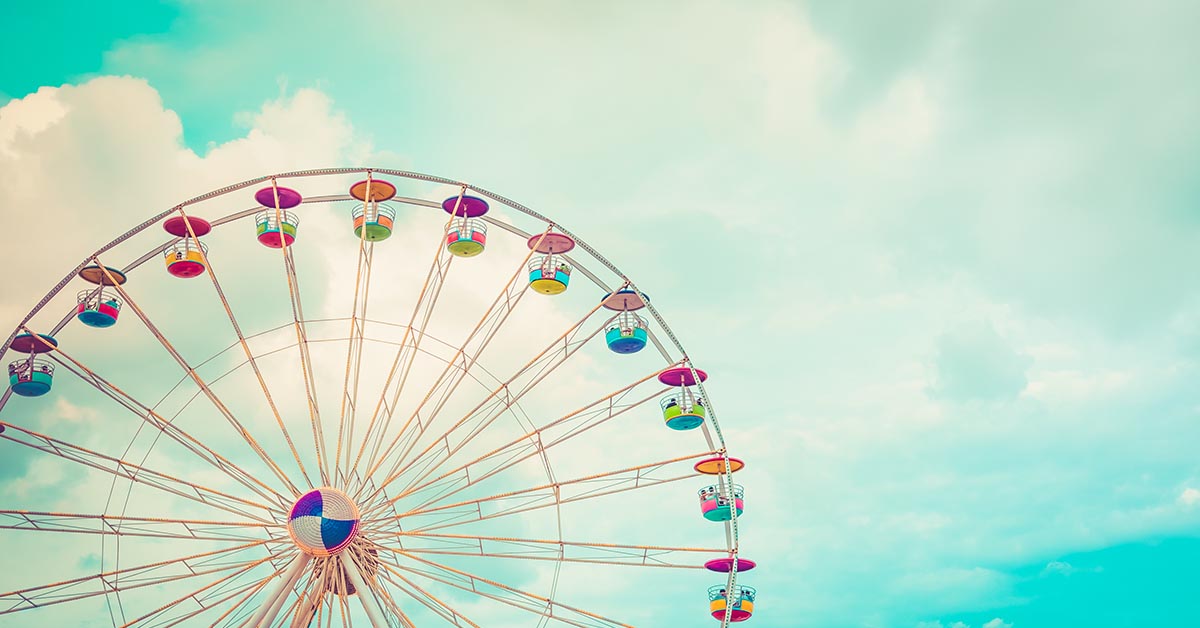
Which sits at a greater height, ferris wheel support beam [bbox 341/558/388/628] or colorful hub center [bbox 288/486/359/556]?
colorful hub center [bbox 288/486/359/556]

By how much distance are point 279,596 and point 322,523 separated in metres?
1.65

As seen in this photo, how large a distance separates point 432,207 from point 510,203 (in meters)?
2.26

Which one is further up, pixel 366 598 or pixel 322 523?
pixel 322 523

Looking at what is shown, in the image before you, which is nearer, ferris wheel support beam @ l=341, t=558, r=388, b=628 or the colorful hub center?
ferris wheel support beam @ l=341, t=558, r=388, b=628

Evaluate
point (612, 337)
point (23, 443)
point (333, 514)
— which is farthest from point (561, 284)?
point (23, 443)

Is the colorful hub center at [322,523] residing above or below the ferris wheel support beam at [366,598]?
above

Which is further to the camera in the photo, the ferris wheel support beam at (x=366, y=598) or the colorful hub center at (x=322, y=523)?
the colorful hub center at (x=322, y=523)

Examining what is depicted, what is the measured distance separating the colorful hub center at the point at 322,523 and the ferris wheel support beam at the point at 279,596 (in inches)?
11.3

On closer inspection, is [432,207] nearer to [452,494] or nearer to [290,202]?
[290,202]

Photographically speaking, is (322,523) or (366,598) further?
(322,523)

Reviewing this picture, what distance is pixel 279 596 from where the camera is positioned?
2147 centimetres

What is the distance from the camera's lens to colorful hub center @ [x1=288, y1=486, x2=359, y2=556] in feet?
71.5

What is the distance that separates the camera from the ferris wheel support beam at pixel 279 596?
2128cm

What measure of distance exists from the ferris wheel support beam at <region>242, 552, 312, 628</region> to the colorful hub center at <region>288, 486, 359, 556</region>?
0.29 metres
